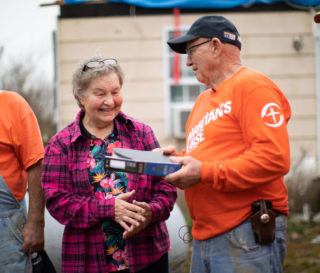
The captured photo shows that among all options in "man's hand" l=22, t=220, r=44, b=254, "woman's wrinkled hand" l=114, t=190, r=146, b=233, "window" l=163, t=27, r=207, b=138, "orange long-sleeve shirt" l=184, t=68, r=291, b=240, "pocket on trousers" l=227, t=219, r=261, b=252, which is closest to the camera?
"orange long-sleeve shirt" l=184, t=68, r=291, b=240

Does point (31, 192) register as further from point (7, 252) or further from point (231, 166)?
point (231, 166)

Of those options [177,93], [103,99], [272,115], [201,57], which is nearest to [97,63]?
[103,99]

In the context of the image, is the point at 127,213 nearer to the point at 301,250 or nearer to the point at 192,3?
the point at 301,250

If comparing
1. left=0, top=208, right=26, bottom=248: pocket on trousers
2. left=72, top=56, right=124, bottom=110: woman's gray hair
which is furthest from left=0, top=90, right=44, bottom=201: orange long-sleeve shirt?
left=72, top=56, right=124, bottom=110: woman's gray hair

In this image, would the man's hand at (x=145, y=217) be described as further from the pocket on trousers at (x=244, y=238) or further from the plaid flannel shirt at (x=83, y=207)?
the pocket on trousers at (x=244, y=238)

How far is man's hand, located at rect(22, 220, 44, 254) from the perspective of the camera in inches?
101

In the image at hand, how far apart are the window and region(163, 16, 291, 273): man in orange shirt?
4.74 meters

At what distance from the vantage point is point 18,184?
2.63 m

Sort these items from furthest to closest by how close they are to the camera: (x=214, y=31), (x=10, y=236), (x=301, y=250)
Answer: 1. (x=301, y=250)
2. (x=10, y=236)
3. (x=214, y=31)

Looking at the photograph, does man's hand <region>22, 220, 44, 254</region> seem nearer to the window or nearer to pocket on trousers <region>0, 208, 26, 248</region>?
pocket on trousers <region>0, 208, 26, 248</region>

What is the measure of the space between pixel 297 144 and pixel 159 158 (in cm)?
570

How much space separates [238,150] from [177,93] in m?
5.31

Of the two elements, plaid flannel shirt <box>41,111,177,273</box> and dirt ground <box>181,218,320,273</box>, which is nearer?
plaid flannel shirt <box>41,111,177,273</box>

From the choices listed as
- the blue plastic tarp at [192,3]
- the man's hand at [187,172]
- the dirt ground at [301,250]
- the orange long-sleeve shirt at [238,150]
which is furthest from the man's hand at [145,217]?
the blue plastic tarp at [192,3]
